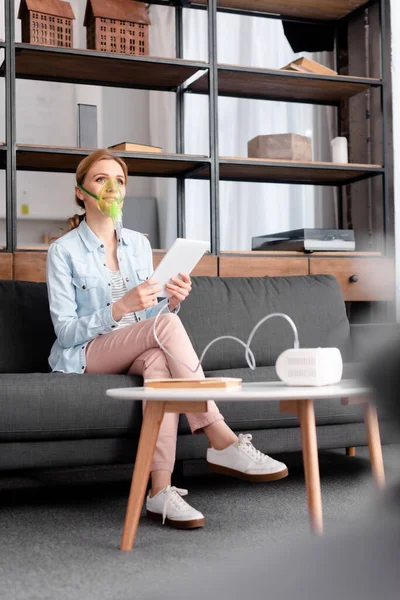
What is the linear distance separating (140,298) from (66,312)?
33 cm

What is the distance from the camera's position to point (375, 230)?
416 centimetres

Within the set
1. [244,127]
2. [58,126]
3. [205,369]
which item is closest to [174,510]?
[205,369]

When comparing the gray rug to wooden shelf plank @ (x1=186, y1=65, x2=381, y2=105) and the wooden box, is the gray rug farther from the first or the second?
wooden shelf plank @ (x1=186, y1=65, x2=381, y2=105)

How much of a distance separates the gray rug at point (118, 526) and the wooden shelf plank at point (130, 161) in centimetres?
144

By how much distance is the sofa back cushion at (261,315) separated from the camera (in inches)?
110

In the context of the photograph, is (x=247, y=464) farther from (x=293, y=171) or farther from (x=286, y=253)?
(x=293, y=171)

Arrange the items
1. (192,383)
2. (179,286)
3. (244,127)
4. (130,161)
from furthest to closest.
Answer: (244,127)
(130,161)
(179,286)
(192,383)

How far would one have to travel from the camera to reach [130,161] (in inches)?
144

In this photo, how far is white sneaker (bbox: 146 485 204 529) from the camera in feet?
6.15

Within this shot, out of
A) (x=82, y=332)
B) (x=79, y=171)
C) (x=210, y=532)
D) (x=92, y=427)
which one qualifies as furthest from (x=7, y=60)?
(x=210, y=532)

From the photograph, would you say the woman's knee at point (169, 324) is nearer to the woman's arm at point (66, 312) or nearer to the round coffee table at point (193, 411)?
the woman's arm at point (66, 312)

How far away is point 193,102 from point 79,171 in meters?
2.62

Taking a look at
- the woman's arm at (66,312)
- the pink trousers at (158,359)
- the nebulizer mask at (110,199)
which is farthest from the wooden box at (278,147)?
the pink trousers at (158,359)

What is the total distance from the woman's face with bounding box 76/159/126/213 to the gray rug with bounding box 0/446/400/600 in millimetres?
915
